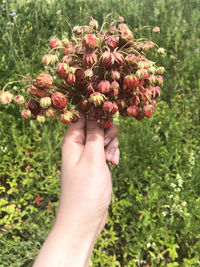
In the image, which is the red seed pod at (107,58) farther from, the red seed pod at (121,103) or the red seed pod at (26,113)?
the red seed pod at (26,113)

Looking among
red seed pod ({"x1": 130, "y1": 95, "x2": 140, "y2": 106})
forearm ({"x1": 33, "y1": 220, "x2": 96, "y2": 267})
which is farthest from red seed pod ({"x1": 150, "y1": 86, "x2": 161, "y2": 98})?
forearm ({"x1": 33, "y1": 220, "x2": 96, "y2": 267})

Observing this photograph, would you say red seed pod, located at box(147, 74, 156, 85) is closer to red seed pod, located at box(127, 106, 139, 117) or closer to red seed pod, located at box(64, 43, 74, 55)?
red seed pod, located at box(127, 106, 139, 117)

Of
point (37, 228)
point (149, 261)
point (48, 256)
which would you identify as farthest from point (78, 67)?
point (149, 261)

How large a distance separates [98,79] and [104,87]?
114 mm

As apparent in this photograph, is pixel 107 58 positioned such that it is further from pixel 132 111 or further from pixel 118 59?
pixel 132 111

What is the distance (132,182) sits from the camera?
7.18ft

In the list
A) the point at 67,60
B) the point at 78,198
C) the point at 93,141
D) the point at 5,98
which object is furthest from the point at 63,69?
the point at 78,198

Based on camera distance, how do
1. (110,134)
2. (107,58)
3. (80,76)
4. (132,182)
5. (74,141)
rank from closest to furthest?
(107,58) < (80,76) < (74,141) < (110,134) < (132,182)

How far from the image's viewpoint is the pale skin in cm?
117

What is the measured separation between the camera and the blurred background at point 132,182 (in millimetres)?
1820

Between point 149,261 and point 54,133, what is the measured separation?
55.0 inches

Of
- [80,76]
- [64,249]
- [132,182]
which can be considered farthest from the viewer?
[132,182]

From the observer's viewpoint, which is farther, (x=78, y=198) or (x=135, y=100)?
(x=78, y=198)

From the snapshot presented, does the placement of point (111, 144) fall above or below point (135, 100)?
below
